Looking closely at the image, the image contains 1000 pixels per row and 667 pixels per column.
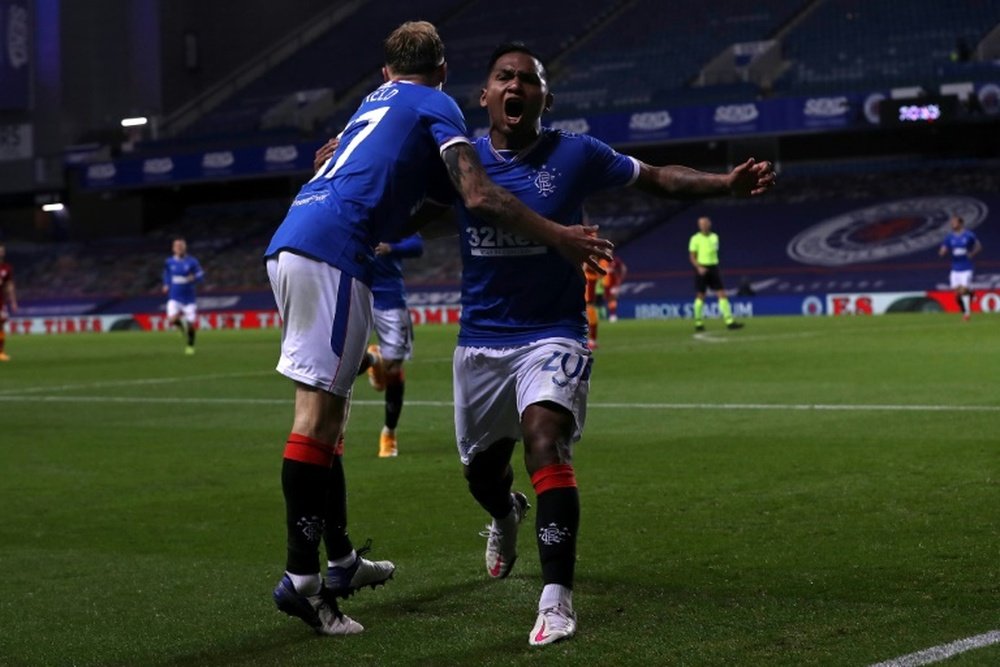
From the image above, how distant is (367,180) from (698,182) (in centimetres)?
130

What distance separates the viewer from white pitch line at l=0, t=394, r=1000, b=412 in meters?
13.5

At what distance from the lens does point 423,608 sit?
5957 mm

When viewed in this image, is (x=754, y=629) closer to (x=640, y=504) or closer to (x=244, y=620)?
(x=244, y=620)

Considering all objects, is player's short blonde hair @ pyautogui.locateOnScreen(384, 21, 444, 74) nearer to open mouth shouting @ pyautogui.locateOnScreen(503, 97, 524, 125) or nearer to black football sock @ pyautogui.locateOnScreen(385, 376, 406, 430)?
open mouth shouting @ pyautogui.locateOnScreen(503, 97, 524, 125)

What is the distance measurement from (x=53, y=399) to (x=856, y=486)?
39.6 feet

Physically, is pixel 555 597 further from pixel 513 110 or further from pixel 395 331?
pixel 395 331

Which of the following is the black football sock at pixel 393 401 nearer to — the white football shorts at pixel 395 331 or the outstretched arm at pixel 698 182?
the white football shorts at pixel 395 331

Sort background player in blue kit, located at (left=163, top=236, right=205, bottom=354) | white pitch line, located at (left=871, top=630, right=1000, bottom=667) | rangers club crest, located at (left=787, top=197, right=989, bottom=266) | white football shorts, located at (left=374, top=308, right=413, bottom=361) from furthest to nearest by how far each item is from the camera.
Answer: rangers club crest, located at (left=787, top=197, right=989, bottom=266) < background player in blue kit, located at (left=163, top=236, right=205, bottom=354) < white football shorts, located at (left=374, top=308, right=413, bottom=361) < white pitch line, located at (left=871, top=630, right=1000, bottom=667)

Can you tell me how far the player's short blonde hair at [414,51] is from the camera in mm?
5926

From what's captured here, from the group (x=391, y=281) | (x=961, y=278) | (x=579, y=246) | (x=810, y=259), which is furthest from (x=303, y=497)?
(x=810, y=259)

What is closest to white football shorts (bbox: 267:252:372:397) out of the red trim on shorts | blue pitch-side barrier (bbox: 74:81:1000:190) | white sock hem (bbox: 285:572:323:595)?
the red trim on shorts

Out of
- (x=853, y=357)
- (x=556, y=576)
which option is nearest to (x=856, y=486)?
(x=556, y=576)

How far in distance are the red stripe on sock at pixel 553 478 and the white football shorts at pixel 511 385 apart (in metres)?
0.19

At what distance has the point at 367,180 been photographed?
5695mm
